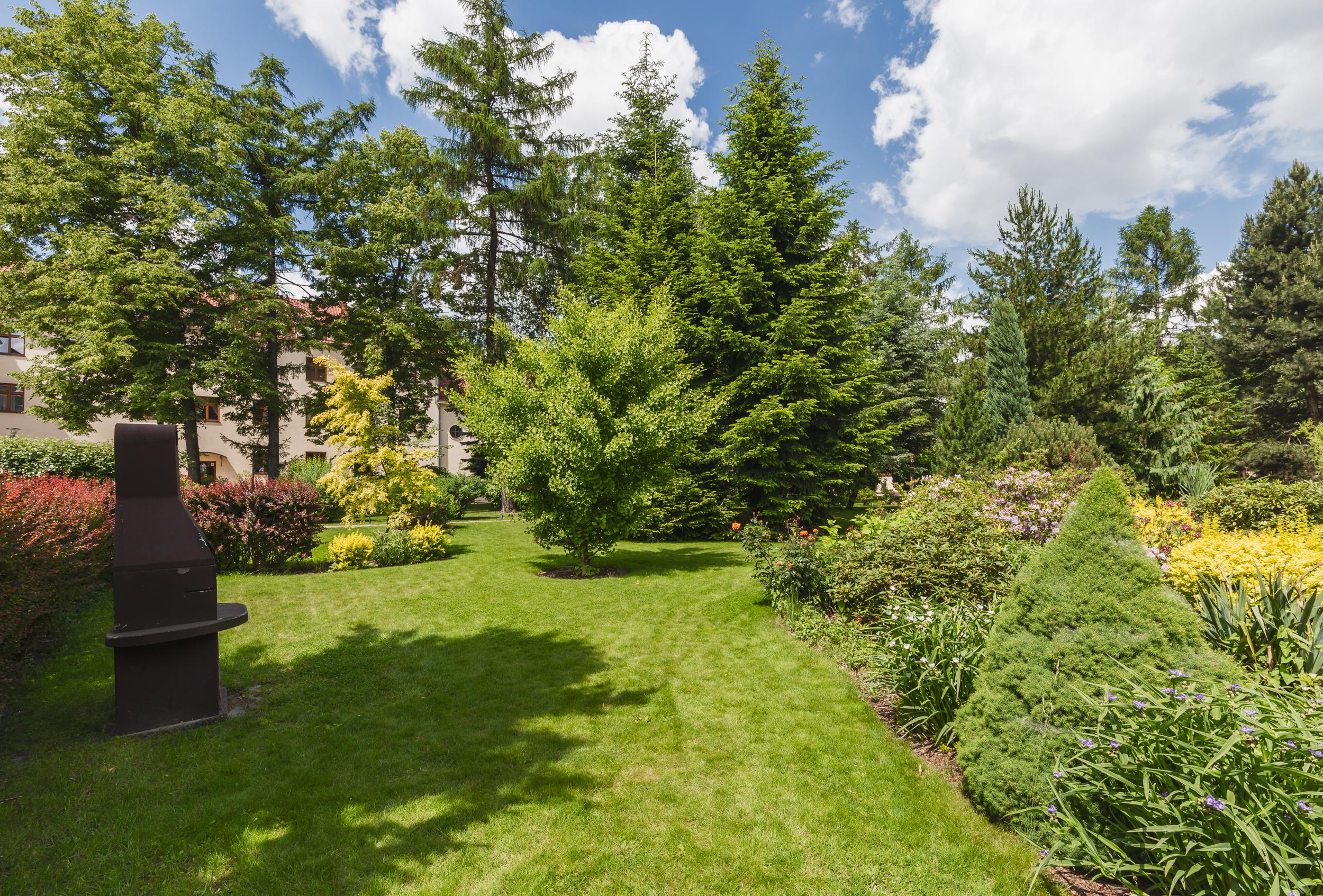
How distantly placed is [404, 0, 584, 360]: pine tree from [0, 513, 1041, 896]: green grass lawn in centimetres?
1655

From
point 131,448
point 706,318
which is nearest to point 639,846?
point 131,448

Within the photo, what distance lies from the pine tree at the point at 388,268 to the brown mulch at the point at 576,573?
13492mm

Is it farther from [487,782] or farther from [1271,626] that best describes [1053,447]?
[487,782]

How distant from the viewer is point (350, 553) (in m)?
11.0

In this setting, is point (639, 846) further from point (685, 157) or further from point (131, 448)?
point (685, 157)

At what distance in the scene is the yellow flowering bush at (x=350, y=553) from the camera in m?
10.9

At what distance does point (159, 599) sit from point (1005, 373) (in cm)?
2163

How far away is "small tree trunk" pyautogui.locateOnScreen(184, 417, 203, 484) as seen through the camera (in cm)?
1830

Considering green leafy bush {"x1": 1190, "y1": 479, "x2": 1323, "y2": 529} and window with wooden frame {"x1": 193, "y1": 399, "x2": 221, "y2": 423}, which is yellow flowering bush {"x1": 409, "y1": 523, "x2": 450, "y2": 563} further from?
window with wooden frame {"x1": 193, "y1": 399, "x2": 221, "y2": 423}

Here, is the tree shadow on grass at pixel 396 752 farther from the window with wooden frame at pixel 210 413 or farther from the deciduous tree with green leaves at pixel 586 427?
the window with wooden frame at pixel 210 413

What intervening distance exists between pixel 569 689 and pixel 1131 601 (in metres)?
4.77

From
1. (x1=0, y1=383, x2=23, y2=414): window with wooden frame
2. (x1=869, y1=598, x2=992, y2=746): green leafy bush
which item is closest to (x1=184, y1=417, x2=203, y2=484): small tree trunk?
(x1=0, y1=383, x2=23, y2=414): window with wooden frame

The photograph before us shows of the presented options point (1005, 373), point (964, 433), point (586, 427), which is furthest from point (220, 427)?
point (1005, 373)

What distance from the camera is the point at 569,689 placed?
5691 mm
